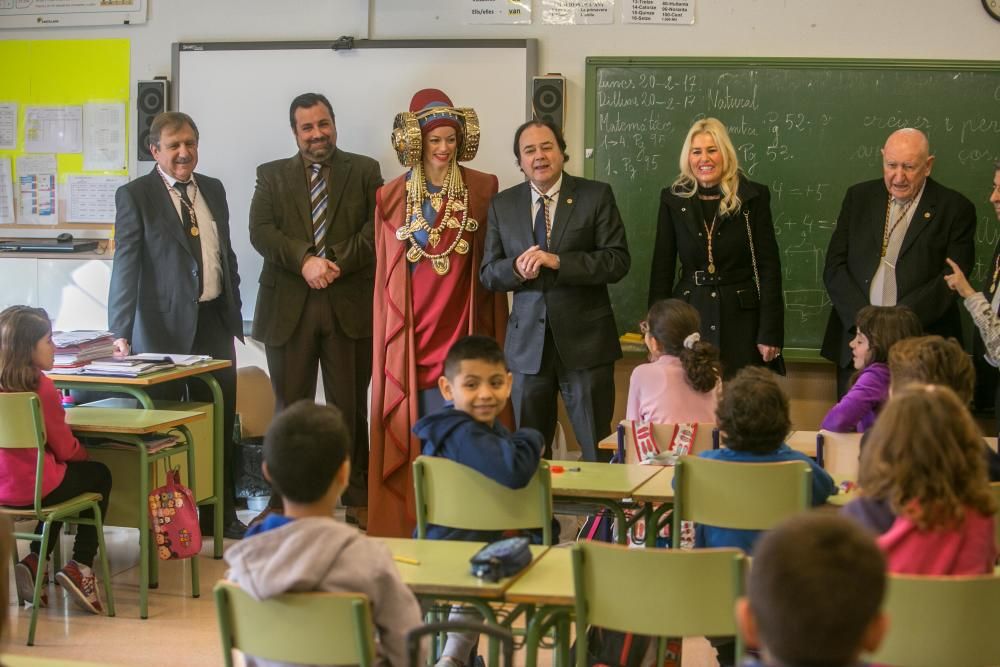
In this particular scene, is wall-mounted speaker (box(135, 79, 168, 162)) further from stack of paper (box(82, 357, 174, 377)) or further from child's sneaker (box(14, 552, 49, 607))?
child's sneaker (box(14, 552, 49, 607))

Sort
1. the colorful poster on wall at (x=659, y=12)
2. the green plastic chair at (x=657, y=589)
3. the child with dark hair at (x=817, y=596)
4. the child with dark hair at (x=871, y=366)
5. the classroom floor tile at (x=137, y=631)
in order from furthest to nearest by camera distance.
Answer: the colorful poster on wall at (x=659, y=12), the child with dark hair at (x=871, y=366), the classroom floor tile at (x=137, y=631), the green plastic chair at (x=657, y=589), the child with dark hair at (x=817, y=596)

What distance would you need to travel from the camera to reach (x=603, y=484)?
3438 mm

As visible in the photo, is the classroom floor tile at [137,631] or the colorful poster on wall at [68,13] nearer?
the classroom floor tile at [137,631]

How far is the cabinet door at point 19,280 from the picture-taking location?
21.4ft

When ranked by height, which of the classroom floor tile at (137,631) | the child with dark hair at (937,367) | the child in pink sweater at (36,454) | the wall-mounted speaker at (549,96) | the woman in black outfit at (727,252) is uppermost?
the wall-mounted speaker at (549,96)

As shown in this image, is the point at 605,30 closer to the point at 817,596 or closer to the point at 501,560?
the point at 501,560

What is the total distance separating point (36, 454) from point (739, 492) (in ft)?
7.90

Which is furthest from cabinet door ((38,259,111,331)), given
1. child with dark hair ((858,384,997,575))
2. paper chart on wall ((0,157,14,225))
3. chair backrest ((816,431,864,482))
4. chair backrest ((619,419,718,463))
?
child with dark hair ((858,384,997,575))

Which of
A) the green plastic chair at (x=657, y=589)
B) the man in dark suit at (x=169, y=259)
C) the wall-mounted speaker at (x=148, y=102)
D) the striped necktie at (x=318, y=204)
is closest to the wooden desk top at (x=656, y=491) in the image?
the green plastic chair at (x=657, y=589)

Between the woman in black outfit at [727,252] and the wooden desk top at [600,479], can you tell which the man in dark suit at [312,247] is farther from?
the wooden desk top at [600,479]

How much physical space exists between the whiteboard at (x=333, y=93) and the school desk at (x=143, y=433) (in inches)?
73.1

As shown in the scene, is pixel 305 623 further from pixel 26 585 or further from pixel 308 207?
pixel 308 207

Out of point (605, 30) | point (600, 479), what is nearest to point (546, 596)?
point (600, 479)

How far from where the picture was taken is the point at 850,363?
5137 millimetres
